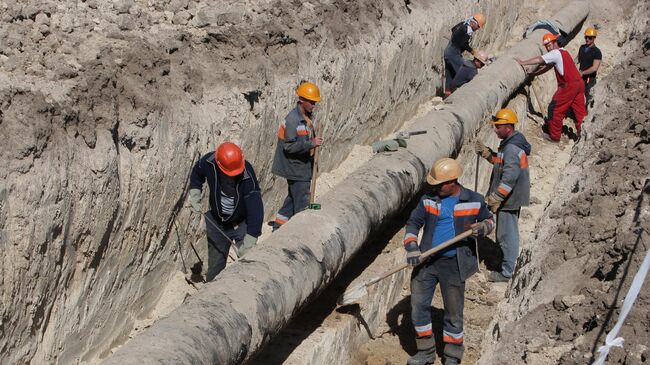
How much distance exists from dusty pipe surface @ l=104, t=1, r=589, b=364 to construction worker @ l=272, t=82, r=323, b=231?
1.65ft

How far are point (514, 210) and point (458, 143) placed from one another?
1321mm

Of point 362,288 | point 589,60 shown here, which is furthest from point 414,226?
point 589,60

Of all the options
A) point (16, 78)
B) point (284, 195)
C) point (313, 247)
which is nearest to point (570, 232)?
point (313, 247)

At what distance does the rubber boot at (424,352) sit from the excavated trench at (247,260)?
386mm

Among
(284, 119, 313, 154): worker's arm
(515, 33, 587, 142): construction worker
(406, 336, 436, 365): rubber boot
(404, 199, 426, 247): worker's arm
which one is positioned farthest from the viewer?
(515, 33, 587, 142): construction worker

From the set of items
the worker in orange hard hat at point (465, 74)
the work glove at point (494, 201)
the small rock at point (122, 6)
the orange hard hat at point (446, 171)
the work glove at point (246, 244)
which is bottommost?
the worker in orange hard hat at point (465, 74)

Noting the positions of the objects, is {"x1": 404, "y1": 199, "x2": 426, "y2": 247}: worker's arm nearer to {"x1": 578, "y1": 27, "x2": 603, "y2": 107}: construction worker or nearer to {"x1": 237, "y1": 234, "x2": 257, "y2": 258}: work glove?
{"x1": 237, "y1": 234, "x2": 257, "y2": 258}: work glove

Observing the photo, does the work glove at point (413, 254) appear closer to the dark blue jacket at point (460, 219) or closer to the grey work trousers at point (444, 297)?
the dark blue jacket at point (460, 219)

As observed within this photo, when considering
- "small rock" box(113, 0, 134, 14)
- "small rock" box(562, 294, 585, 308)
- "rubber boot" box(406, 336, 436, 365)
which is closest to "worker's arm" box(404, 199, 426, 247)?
"rubber boot" box(406, 336, 436, 365)

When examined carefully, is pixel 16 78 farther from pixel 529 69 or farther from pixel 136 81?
pixel 529 69

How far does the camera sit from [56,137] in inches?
246

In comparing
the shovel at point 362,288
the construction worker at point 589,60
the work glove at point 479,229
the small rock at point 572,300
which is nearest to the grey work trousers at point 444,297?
the shovel at point 362,288

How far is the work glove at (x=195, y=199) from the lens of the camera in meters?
7.15

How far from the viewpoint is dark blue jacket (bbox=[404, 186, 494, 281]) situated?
23.0ft
